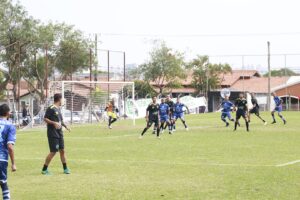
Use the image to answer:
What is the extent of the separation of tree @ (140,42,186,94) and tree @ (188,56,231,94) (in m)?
2.32

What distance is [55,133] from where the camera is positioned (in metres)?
14.9

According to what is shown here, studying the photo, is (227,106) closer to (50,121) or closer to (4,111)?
(50,121)

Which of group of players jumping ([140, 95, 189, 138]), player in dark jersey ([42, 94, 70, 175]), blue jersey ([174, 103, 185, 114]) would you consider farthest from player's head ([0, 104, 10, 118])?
blue jersey ([174, 103, 185, 114])

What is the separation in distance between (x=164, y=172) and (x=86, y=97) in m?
30.5

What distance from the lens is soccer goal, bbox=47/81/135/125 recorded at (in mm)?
42844

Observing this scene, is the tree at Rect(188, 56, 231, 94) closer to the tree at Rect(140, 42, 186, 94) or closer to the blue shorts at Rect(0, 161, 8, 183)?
the tree at Rect(140, 42, 186, 94)

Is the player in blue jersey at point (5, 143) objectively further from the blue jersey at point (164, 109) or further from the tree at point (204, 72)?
the tree at point (204, 72)

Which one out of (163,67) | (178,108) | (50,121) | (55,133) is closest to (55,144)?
(55,133)

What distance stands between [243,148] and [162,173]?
742cm

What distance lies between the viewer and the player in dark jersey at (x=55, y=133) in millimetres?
14773

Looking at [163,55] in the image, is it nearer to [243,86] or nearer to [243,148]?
[243,86]

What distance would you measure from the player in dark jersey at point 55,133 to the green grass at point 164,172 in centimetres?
38

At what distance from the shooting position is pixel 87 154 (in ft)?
66.7

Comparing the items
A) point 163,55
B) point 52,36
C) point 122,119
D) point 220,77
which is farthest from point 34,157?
point 220,77
